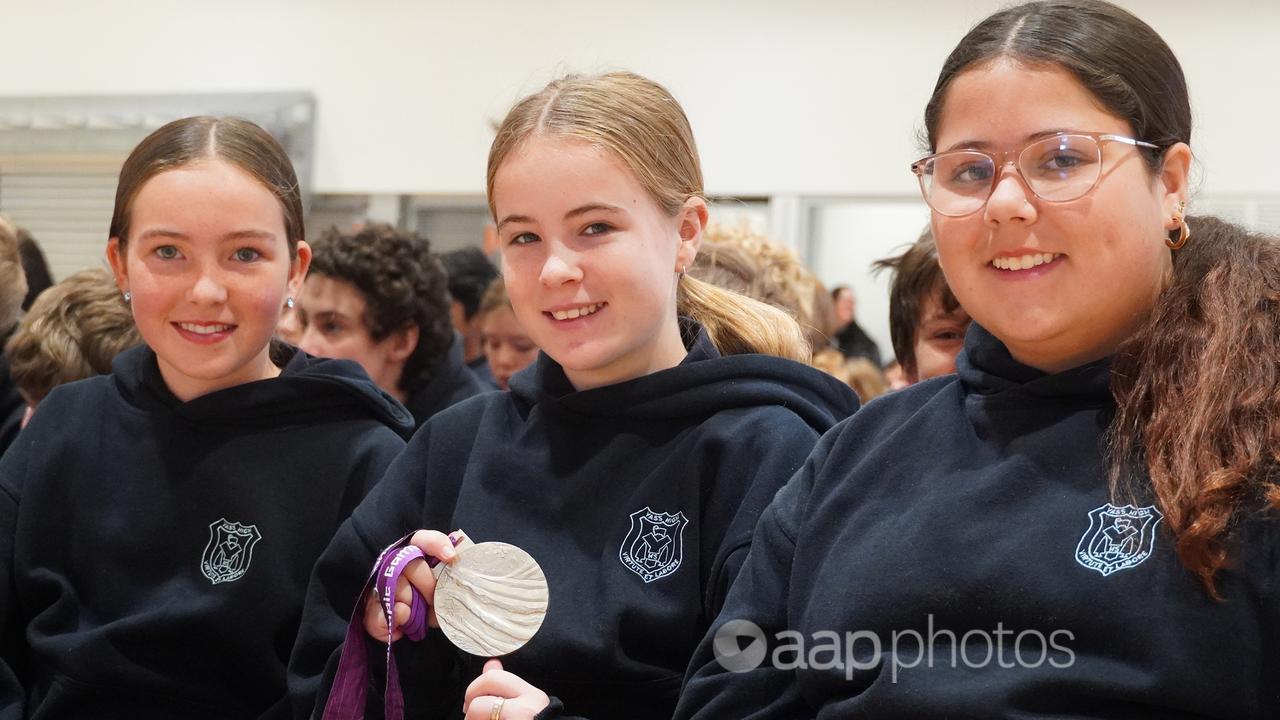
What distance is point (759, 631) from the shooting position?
1.73m

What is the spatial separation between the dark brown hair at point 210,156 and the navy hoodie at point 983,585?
3.92 feet

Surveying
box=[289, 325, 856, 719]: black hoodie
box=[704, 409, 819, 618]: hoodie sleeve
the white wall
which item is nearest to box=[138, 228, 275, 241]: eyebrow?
box=[289, 325, 856, 719]: black hoodie

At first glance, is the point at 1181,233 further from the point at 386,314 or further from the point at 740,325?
the point at 386,314

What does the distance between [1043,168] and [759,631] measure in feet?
2.27

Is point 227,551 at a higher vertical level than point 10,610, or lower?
higher

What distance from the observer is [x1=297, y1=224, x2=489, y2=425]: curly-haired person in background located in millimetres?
4422

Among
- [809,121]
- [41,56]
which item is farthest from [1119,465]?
[41,56]

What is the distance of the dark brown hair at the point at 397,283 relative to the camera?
174 inches

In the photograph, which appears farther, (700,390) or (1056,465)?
(700,390)

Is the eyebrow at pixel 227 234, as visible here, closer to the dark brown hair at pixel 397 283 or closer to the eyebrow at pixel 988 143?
the eyebrow at pixel 988 143

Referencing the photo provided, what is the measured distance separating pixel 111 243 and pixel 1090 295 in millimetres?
1797

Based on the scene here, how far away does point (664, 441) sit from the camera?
6.68 feet

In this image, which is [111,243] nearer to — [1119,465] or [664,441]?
[664,441]

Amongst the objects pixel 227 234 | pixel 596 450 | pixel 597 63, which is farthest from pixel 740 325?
pixel 597 63
